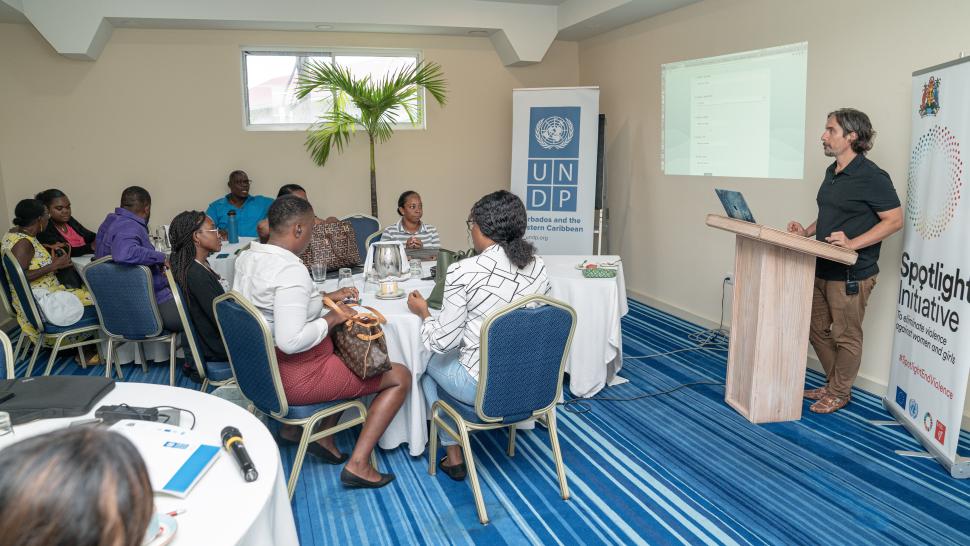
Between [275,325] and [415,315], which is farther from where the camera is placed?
[415,315]

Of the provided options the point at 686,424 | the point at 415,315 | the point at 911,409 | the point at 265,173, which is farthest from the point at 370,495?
the point at 265,173

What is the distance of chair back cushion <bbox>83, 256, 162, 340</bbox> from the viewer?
3.82m

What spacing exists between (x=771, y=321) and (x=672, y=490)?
A: 43.4 inches

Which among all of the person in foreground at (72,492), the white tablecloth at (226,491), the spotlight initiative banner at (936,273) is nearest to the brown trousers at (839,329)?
the spotlight initiative banner at (936,273)

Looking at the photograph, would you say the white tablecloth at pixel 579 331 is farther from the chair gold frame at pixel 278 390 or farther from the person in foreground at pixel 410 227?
the person in foreground at pixel 410 227

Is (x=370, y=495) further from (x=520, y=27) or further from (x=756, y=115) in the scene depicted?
(x=520, y=27)

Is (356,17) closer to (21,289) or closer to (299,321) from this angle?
(21,289)

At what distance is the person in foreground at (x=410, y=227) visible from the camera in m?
4.80

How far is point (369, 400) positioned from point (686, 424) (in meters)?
1.70

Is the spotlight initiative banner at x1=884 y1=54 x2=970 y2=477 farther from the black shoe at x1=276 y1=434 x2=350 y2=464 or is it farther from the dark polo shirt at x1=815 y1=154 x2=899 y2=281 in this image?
the black shoe at x1=276 y1=434 x2=350 y2=464

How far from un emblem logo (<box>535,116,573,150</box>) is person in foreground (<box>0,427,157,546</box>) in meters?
5.89

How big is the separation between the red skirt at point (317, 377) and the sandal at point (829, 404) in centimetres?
254

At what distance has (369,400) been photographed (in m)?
3.28

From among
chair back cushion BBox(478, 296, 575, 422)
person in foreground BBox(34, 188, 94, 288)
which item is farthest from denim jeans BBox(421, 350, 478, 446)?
person in foreground BBox(34, 188, 94, 288)
